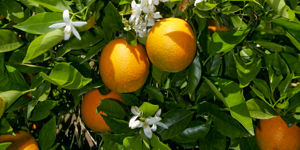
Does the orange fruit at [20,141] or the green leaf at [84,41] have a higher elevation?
the green leaf at [84,41]

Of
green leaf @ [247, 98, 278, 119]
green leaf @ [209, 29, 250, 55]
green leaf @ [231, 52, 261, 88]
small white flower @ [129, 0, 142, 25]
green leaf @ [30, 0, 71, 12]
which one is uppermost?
green leaf @ [30, 0, 71, 12]

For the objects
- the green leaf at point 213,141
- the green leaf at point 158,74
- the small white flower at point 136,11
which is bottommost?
the green leaf at point 213,141

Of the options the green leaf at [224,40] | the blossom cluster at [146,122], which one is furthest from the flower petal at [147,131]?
the green leaf at [224,40]

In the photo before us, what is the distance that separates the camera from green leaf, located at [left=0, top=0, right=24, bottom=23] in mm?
934

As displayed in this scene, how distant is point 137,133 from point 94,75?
32 cm

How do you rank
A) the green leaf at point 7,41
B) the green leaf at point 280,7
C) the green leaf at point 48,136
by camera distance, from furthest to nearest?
1. the green leaf at point 48,136
2. the green leaf at point 7,41
3. the green leaf at point 280,7

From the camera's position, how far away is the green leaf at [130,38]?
0.85 m

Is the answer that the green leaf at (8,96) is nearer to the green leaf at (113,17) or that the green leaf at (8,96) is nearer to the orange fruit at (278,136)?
the green leaf at (113,17)

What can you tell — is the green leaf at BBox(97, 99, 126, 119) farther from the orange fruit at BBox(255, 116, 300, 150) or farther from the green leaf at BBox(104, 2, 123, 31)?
the orange fruit at BBox(255, 116, 300, 150)

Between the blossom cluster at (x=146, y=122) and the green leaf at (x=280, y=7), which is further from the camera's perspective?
the blossom cluster at (x=146, y=122)

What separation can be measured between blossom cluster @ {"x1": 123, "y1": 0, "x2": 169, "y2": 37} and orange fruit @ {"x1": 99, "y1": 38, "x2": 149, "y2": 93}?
0.21 feet

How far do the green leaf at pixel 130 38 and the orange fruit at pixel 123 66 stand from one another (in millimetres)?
19

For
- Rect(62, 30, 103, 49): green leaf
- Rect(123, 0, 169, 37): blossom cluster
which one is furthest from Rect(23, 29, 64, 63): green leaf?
Rect(123, 0, 169, 37): blossom cluster

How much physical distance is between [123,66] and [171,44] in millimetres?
180
